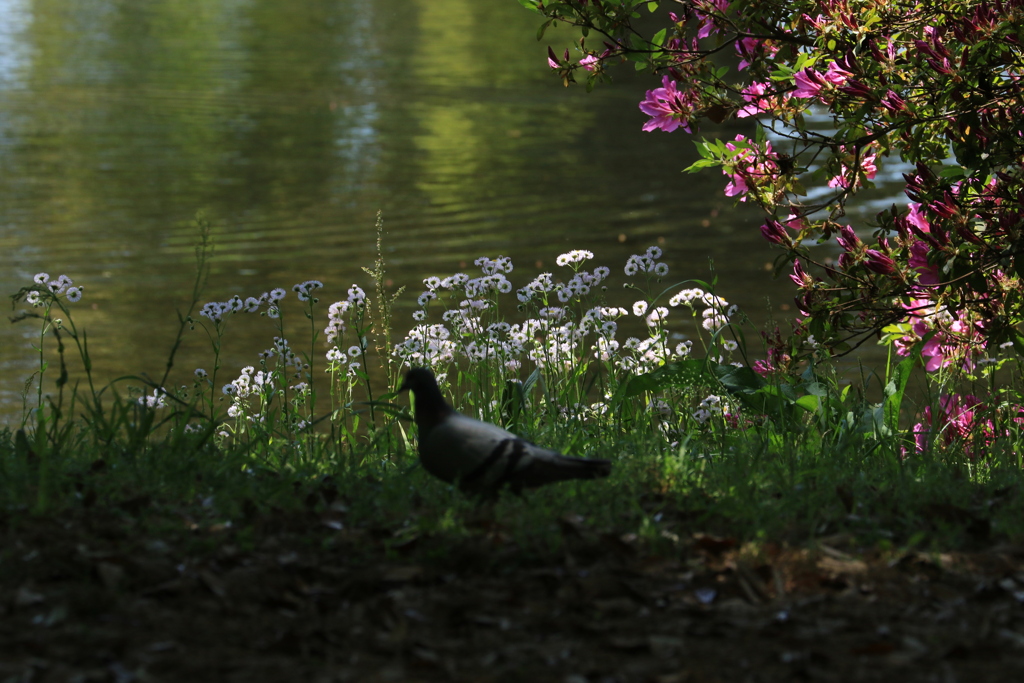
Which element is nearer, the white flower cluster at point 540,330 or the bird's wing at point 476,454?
the bird's wing at point 476,454

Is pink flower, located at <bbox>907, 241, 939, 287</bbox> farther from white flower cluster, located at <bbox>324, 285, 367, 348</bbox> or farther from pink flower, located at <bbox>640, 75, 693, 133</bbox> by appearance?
white flower cluster, located at <bbox>324, 285, 367, 348</bbox>

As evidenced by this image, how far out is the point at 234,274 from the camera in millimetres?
9812

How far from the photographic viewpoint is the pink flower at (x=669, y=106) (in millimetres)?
5008

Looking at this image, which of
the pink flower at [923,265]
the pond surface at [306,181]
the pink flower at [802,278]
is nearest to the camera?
the pink flower at [923,265]

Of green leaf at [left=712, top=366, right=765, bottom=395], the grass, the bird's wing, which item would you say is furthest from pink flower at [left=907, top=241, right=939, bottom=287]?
the bird's wing

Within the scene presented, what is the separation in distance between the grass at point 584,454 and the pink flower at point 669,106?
59cm

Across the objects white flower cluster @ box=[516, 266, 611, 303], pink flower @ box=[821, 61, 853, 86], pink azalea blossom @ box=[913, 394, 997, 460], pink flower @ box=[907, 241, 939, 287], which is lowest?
pink azalea blossom @ box=[913, 394, 997, 460]

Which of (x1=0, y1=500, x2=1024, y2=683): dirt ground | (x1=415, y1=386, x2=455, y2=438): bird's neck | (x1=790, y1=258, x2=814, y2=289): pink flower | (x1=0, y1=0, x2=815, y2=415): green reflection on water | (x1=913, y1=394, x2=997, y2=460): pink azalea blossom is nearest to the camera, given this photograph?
(x1=0, y1=500, x2=1024, y2=683): dirt ground

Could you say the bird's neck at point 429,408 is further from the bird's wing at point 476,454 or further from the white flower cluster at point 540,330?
the white flower cluster at point 540,330

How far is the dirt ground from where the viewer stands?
8.53ft

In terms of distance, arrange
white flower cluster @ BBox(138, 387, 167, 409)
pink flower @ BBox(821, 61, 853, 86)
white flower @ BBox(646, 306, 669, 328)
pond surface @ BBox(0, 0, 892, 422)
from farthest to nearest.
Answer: pond surface @ BBox(0, 0, 892, 422) < white flower @ BBox(646, 306, 669, 328) < pink flower @ BBox(821, 61, 853, 86) < white flower cluster @ BBox(138, 387, 167, 409)

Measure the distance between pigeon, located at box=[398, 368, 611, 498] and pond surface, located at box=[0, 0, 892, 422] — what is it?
4158mm

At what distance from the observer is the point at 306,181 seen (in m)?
14.0

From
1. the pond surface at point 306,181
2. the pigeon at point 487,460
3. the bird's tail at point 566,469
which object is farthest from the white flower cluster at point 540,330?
the pond surface at point 306,181
